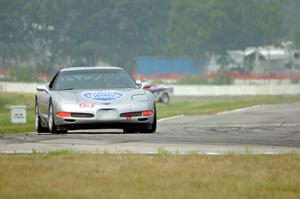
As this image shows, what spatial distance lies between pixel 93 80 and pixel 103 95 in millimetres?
1077

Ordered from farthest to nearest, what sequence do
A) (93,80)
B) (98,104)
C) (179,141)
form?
1. (93,80)
2. (98,104)
3. (179,141)

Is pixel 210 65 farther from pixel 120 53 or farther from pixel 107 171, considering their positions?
pixel 107 171

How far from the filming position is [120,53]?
109000mm

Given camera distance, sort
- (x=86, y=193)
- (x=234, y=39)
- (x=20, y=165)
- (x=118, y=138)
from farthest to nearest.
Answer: (x=234, y=39)
(x=118, y=138)
(x=20, y=165)
(x=86, y=193)

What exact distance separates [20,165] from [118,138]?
542 cm

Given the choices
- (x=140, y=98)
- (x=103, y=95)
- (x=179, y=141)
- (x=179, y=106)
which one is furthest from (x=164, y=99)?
(x=179, y=141)

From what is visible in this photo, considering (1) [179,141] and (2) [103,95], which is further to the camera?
(2) [103,95]

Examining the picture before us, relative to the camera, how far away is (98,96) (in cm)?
A: 1986

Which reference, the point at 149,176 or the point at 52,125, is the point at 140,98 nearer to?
the point at 52,125

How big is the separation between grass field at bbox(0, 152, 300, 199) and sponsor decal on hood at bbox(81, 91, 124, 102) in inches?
197

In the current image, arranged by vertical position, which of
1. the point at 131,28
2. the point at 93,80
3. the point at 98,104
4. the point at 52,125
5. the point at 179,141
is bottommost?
the point at 179,141

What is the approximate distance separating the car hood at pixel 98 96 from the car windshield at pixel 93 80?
17.8 inches

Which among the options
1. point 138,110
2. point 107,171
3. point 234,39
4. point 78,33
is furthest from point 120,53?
point 107,171

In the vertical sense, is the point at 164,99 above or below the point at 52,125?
below
